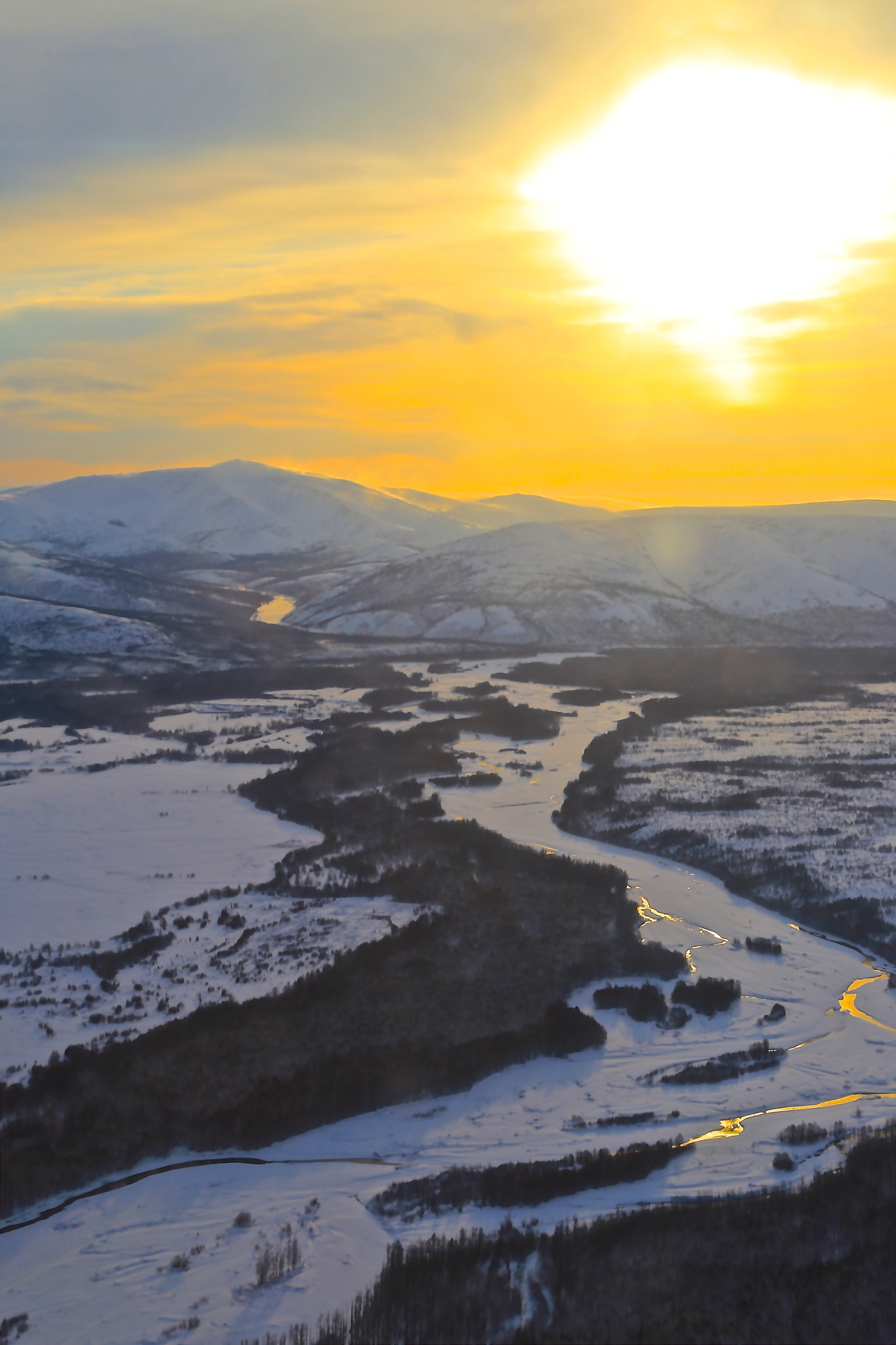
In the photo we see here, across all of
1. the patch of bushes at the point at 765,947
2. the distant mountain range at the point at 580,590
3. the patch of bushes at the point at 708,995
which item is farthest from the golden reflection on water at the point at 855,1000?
the distant mountain range at the point at 580,590

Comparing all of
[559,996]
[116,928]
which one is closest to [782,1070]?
[559,996]

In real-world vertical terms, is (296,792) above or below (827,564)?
below

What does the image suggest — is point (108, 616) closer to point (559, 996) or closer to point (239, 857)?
point (239, 857)

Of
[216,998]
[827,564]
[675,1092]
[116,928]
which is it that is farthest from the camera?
[827,564]

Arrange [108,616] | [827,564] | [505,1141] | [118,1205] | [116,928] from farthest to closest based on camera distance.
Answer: [827,564] → [108,616] → [116,928] → [505,1141] → [118,1205]

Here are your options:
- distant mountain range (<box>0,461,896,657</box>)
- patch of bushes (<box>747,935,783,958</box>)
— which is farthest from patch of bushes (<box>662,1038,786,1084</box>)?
distant mountain range (<box>0,461,896,657</box>)

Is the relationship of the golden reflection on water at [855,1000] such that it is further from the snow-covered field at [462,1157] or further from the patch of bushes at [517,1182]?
the patch of bushes at [517,1182]

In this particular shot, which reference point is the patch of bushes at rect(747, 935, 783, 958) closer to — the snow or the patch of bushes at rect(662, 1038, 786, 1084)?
the patch of bushes at rect(662, 1038, 786, 1084)
